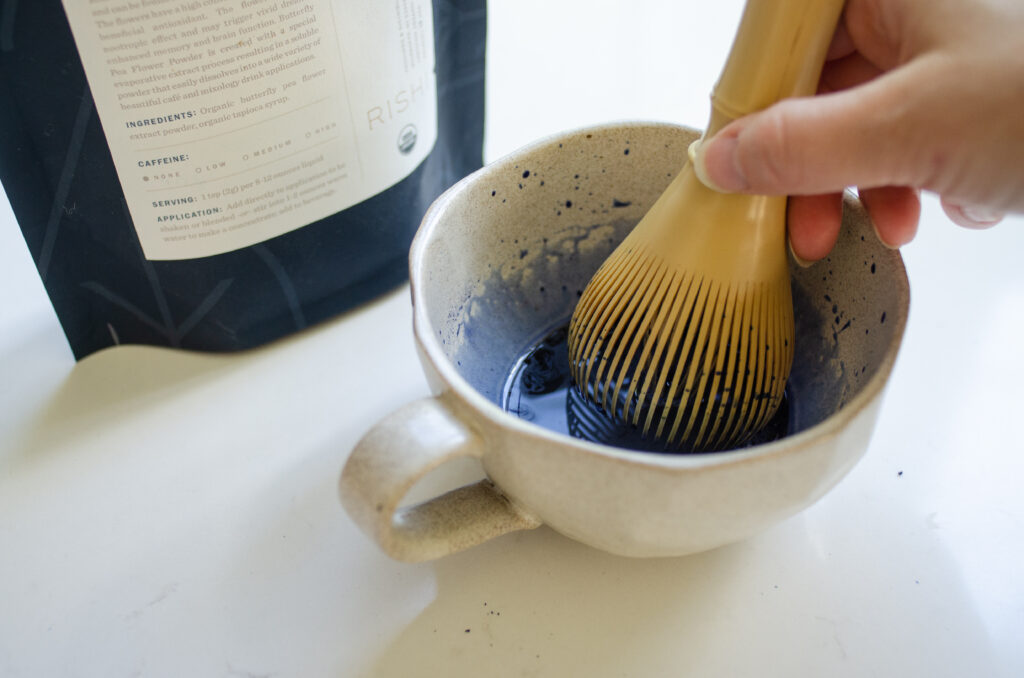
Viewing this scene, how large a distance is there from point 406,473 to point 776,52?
0.67ft

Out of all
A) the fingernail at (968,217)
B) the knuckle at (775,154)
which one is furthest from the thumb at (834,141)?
the fingernail at (968,217)

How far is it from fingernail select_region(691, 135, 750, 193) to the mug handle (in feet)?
0.46

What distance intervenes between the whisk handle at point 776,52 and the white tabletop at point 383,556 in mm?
188

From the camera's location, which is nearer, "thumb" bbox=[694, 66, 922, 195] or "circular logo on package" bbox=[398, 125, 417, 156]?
"thumb" bbox=[694, 66, 922, 195]

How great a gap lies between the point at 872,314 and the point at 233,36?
11.8 inches

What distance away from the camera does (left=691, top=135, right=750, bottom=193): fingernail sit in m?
0.33

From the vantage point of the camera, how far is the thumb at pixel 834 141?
29 centimetres

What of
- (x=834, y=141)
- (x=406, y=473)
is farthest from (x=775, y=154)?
(x=406, y=473)

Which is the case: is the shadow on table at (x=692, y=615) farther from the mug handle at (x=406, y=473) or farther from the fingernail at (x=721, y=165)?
the fingernail at (x=721, y=165)

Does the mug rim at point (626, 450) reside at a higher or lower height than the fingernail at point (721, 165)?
lower

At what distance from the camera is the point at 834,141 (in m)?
0.29

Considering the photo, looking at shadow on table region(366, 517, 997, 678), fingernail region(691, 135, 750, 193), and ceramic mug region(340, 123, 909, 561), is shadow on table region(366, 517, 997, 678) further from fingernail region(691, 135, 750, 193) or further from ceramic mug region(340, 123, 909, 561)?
fingernail region(691, 135, 750, 193)

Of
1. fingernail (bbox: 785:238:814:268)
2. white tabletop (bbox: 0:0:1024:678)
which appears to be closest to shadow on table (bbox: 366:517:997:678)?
white tabletop (bbox: 0:0:1024:678)

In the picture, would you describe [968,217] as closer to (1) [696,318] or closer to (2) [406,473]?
(1) [696,318]
